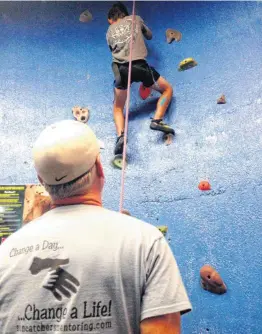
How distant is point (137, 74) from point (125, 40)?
228 mm

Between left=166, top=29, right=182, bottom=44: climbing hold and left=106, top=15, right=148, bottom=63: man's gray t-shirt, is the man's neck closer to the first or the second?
left=106, top=15, right=148, bottom=63: man's gray t-shirt

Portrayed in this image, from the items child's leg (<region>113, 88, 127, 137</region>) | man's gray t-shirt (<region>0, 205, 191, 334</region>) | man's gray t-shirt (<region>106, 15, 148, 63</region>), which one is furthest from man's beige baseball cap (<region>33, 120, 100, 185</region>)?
man's gray t-shirt (<region>106, 15, 148, 63</region>)

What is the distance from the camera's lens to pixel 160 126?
264cm

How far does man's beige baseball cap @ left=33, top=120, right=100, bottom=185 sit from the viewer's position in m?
1.04

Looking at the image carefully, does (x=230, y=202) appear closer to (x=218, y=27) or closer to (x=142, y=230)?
(x=218, y=27)

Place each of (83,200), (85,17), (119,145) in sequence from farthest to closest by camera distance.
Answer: (85,17)
(119,145)
(83,200)

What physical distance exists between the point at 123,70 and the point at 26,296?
6.53 feet

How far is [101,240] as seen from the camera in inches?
38.1

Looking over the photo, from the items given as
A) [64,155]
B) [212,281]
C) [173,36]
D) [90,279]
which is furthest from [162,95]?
[90,279]

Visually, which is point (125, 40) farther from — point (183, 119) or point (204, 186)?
point (204, 186)

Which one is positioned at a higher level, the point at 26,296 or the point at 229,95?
the point at 229,95

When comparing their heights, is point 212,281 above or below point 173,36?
below

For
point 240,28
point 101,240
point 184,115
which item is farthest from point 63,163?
point 240,28

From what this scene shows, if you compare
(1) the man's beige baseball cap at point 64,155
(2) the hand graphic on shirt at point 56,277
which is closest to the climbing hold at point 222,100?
(1) the man's beige baseball cap at point 64,155
